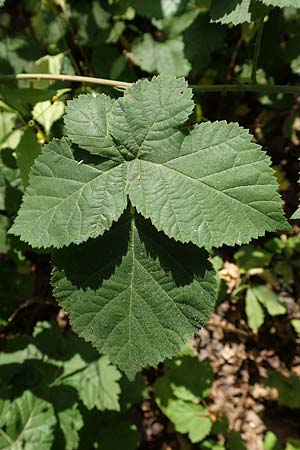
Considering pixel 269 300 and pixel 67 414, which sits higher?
pixel 269 300

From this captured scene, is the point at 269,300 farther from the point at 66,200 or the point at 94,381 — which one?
the point at 66,200

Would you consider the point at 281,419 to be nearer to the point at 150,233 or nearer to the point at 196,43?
the point at 150,233

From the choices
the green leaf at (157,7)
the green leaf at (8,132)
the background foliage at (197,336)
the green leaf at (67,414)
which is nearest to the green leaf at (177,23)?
the background foliage at (197,336)

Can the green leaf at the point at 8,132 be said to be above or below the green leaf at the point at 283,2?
below

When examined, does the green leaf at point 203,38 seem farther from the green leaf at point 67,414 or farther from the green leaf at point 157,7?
the green leaf at point 67,414

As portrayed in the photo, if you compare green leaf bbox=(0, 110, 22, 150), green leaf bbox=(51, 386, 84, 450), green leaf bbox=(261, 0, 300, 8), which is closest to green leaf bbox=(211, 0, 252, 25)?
green leaf bbox=(261, 0, 300, 8)

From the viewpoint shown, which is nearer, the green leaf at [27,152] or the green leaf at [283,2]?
the green leaf at [283,2]

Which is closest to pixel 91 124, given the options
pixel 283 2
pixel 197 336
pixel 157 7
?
pixel 283 2
